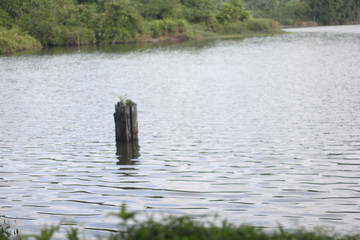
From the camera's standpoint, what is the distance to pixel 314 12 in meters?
134

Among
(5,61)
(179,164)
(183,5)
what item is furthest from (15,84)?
(183,5)

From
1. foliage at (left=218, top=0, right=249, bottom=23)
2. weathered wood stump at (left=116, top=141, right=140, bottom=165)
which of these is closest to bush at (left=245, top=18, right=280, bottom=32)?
foliage at (left=218, top=0, right=249, bottom=23)

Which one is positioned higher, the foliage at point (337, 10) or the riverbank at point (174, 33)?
the foliage at point (337, 10)

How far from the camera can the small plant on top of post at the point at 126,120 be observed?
16.2 metres

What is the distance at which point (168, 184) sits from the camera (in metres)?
12.4

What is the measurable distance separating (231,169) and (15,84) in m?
22.7

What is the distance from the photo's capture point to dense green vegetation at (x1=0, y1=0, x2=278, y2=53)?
233ft

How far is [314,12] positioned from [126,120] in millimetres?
124246

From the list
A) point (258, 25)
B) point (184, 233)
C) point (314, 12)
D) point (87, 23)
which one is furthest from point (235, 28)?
point (184, 233)

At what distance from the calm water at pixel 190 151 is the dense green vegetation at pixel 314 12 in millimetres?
99893

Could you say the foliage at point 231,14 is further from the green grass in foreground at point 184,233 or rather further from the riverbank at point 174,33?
the green grass in foreground at point 184,233

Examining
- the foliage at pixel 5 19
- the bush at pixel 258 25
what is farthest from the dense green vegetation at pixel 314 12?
the foliage at pixel 5 19

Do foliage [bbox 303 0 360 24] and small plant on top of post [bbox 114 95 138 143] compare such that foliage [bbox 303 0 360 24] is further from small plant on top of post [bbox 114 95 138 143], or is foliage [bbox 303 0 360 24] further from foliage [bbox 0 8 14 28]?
small plant on top of post [bbox 114 95 138 143]

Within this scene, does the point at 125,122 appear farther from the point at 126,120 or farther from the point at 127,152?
the point at 127,152
